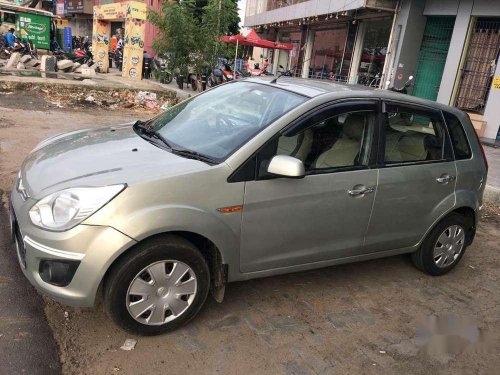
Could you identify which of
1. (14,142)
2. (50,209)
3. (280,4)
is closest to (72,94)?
(14,142)

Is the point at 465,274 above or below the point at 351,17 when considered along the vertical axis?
below

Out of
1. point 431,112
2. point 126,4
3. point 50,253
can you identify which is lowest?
point 50,253

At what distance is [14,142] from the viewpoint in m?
7.38

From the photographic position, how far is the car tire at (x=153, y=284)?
2.68 meters

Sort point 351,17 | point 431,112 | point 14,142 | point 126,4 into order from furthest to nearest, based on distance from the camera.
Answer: point 126,4, point 351,17, point 14,142, point 431,112

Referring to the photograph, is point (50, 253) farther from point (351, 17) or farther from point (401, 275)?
point (351, 17)

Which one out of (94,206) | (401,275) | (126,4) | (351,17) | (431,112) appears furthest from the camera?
(126,4)

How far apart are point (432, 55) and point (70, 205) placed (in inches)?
508

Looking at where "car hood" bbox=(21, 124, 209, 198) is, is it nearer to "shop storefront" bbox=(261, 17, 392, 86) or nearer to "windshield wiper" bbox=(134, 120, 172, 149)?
"windshield wiper" bbox=(134, 120, 172, 149)

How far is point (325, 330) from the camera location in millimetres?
3244

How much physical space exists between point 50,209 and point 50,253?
26 centimetres

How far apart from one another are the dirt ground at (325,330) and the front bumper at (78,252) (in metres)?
0.40

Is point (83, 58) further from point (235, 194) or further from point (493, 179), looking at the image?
point (235, 194)

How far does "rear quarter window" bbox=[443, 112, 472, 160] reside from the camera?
4.03 metres
